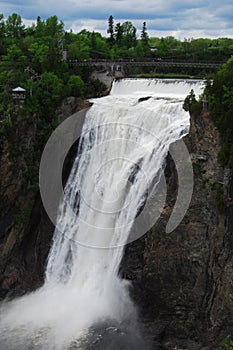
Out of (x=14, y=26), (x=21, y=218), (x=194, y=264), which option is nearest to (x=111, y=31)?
(x=14, y=26)

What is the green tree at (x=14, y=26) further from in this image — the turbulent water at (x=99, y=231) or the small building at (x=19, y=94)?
the turbulent water at (x=99, y=231)

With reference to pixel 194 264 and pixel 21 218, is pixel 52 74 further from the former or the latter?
pixel 194 264

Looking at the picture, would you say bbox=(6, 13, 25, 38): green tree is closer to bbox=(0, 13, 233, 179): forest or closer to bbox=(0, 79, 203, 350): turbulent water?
bbox=(0, 13, 233, 179): forest

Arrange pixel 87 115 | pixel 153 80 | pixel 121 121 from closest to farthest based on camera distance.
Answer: pixel 121 121, pixel 87 115, pixel 153 80

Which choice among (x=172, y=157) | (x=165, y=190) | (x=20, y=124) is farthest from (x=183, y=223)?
(x=20, y=124)

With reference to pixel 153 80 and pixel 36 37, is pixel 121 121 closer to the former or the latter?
pixel 153 80

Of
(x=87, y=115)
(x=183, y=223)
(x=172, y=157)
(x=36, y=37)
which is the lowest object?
(x=183, y=223)

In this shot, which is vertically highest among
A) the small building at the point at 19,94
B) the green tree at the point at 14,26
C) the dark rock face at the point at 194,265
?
the green tree at the point at 14,26

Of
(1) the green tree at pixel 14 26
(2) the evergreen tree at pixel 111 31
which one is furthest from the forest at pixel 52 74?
(2) the evergreen tree at pixel 111 31
